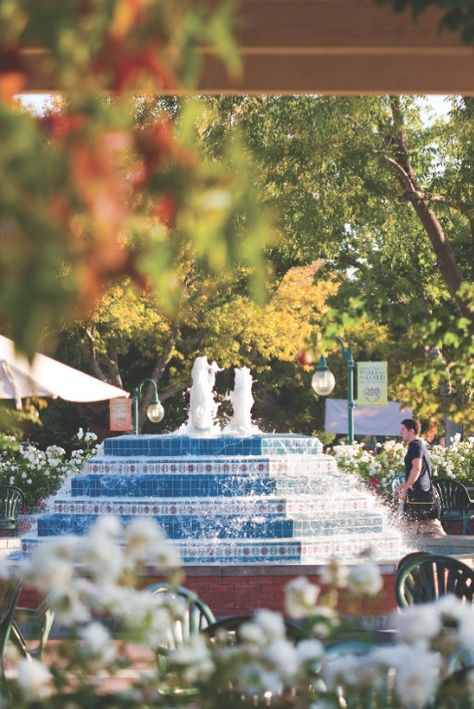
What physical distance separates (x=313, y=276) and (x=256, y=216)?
36046 millimetres

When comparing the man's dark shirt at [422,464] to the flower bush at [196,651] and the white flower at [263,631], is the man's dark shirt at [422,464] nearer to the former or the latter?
the flower bush at [196,651]

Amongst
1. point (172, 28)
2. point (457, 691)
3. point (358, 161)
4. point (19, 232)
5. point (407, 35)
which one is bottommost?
point (457, 691)

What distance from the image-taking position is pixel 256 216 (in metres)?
2.16

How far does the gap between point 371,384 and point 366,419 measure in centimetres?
890

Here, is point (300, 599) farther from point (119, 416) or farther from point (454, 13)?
point (119, 416)

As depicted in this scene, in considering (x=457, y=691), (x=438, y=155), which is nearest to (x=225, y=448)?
(x=438, y=155)

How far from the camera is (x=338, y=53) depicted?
5.29 meters

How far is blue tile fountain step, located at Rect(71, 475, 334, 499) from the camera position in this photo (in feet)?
46.7

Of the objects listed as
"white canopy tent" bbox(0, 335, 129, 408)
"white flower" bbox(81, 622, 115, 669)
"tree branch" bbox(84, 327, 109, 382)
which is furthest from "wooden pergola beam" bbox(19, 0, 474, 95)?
"tree branch" bbox(84, 327, 109, 382)

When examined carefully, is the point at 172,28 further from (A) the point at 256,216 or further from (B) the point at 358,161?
(B) the point at 358,161

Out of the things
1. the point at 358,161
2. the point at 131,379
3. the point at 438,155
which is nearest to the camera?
the point at 358,161

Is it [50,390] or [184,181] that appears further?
[50,390]

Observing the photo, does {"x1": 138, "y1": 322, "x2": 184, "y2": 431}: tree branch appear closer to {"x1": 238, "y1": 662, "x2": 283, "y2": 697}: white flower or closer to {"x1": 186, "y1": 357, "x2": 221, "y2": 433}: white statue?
{"x1": 186, "y1": 357, "x2": 221, "y2": 433}: white statue

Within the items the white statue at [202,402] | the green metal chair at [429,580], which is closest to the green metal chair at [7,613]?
the green metal chair at [429,580]
